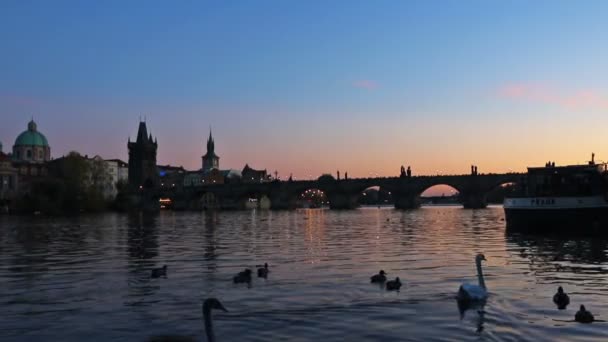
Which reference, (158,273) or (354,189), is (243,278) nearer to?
(158,273)

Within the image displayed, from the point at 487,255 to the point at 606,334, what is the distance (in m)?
18.6

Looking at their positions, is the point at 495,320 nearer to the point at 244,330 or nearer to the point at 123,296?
the point at 244,330

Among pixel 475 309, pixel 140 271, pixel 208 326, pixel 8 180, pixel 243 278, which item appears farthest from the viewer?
pixel 8 180

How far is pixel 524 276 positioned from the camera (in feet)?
77.7

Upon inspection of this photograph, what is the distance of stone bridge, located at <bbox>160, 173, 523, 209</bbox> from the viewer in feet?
482

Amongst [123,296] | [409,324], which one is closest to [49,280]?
[123,296]

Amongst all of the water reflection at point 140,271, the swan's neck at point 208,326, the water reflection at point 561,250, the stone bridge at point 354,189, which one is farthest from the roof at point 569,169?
the stone bridge at point 354,189

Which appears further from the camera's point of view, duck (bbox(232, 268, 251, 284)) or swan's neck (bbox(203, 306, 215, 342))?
duck (bbox(232, 268, 251, 284))

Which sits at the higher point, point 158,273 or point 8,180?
point 8,180

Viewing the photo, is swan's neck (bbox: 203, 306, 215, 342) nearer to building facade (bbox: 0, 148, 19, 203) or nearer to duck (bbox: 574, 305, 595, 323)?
duck (bbox: 574, 305, 595, 323)

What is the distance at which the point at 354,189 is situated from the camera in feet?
552

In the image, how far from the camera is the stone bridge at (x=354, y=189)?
14691 cm

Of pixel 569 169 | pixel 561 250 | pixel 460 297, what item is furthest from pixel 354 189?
pixel 460 297

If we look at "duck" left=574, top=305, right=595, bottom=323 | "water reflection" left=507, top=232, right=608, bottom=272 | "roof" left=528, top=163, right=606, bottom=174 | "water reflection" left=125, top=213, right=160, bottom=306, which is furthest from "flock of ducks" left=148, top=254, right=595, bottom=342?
"roof" left=528, top=163, right=606, bottom=174
